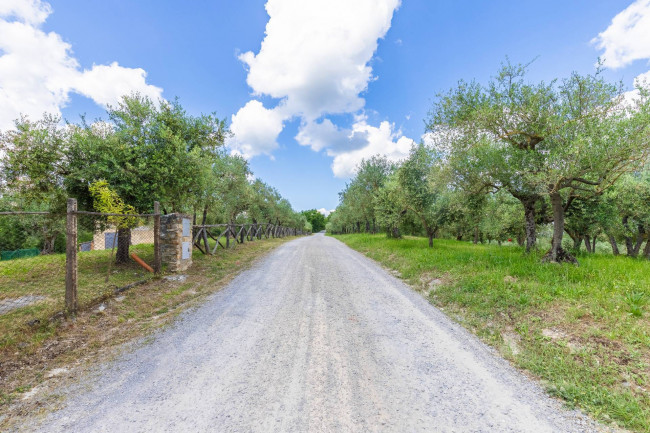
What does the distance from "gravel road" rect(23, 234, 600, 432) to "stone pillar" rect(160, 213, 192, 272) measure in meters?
4.56

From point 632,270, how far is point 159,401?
445 inches

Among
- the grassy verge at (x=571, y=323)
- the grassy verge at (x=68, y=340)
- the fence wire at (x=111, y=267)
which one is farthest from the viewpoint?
the fence wire at (x=111, y=267)

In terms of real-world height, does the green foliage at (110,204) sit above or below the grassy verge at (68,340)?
above

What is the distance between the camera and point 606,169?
6.82m

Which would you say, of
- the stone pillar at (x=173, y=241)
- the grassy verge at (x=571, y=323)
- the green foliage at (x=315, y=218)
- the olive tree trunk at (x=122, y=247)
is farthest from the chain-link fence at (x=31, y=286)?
the green foliage at (x=315, y=218)

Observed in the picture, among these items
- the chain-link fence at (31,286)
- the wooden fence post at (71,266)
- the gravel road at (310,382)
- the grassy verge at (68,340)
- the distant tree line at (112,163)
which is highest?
the distant tree line at (112,163)

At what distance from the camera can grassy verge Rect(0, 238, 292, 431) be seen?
9.91 feet

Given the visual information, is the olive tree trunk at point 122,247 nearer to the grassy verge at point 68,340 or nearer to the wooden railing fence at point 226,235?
the wooden railing fence at point 226,235

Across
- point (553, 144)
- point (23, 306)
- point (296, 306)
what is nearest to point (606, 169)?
point (553, 144)

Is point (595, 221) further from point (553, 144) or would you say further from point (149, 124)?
point (149, 124)

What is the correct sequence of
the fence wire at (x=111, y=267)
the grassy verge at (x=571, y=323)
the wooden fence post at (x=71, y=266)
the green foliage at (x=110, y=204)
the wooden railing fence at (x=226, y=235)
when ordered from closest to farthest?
1. the grassy verge at (x=571, y=323)
2. the wooden fence post at (x=71, y=266)
3. the fence wire at (x=111, y=267)
4. the green foliage at (x=110, y=204)
5. the wooden railing fence at (x=226, y=235)

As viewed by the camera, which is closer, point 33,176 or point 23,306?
point 23,306

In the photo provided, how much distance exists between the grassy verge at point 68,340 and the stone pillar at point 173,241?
171 cm

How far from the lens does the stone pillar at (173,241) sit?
9.08m
